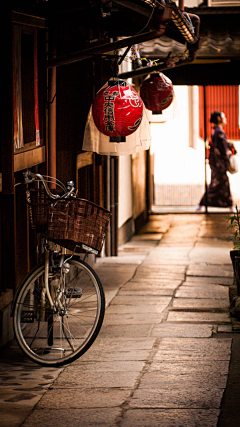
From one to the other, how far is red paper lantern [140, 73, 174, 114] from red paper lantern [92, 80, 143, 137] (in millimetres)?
2872

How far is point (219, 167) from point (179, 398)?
1446 centimetres

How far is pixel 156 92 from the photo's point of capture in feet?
37.4

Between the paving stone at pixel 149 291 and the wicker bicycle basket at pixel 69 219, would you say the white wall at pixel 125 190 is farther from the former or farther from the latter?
the wicker bicycle basket at pixel 69 219

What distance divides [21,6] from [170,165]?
45.2 ft

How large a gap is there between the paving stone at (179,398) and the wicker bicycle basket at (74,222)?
144cm

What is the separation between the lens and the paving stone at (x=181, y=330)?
312 inches

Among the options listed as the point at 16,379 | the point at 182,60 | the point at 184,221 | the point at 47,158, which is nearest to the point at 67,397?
the point at 16,379

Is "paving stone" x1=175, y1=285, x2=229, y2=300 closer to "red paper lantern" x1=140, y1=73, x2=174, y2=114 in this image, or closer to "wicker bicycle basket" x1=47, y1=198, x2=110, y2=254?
"red paper lantern" x1=140, y1=73, x2=174, y2=114

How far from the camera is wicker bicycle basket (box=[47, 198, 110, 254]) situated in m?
Answer: 6.44

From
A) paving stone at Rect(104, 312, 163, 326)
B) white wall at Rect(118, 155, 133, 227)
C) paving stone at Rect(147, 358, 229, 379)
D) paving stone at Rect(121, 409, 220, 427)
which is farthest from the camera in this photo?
white wall at Rect(118, 155, 133, 227)

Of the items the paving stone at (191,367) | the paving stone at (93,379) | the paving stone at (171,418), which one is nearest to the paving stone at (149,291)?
the paving stone at (191,367)

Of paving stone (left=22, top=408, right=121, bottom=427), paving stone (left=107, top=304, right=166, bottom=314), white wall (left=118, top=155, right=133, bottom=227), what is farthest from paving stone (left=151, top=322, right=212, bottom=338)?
white wall (left=118, top=155, right=133, bottom=227)

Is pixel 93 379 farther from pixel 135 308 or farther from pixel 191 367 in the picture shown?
pixel 135 308

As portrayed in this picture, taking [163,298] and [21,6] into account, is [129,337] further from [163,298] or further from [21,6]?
[21,6]
